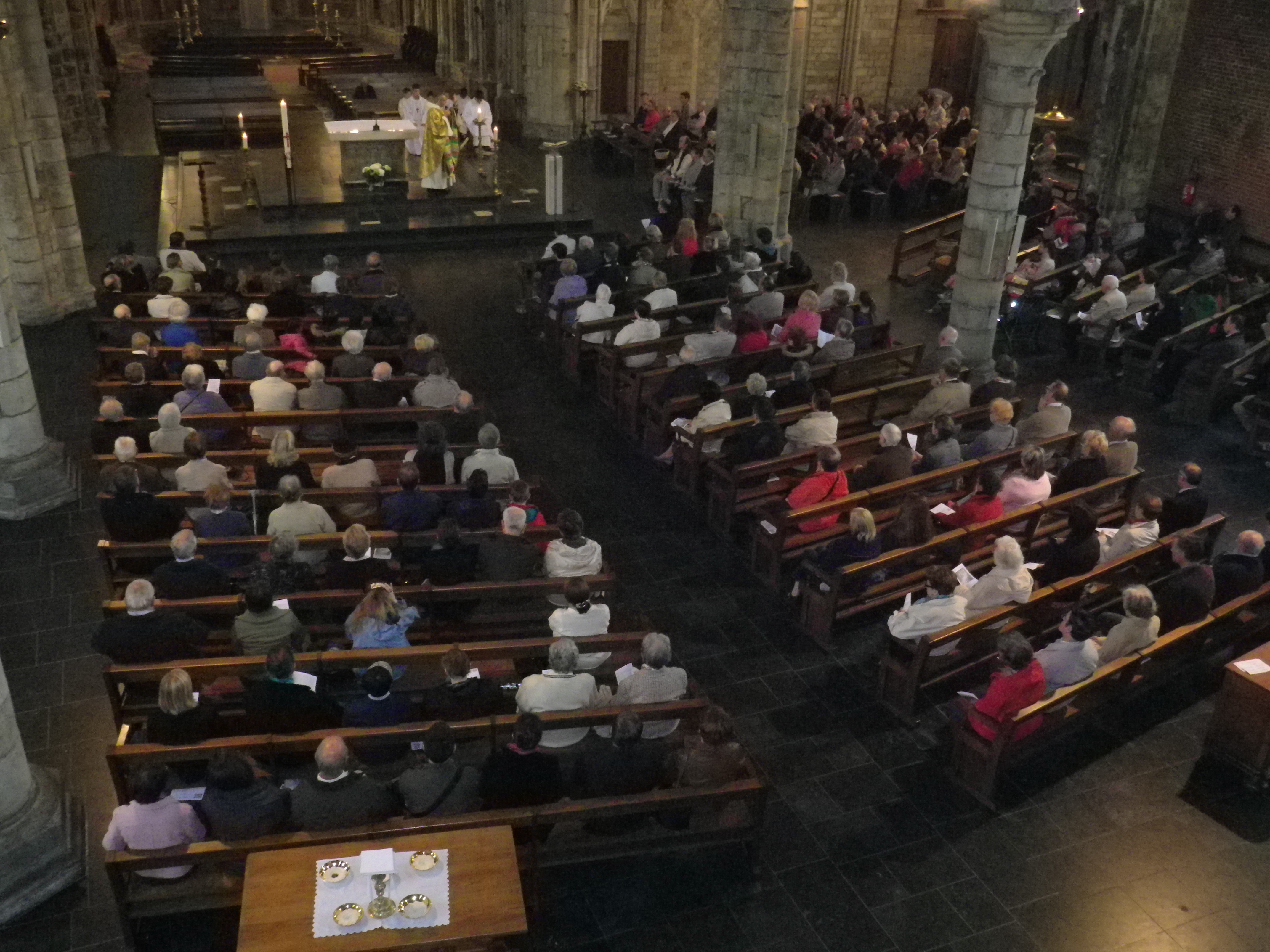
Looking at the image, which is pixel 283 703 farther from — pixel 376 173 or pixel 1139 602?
pixel 376 173

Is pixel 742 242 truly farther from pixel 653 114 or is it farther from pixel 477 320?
pixel 653 114

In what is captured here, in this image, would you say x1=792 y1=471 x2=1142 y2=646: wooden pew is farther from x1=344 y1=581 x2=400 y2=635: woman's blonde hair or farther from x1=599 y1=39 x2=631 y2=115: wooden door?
x1=599 y1=39 x2=631 y2=115: wooden door

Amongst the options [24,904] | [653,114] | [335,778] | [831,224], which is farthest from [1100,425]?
[653,114]

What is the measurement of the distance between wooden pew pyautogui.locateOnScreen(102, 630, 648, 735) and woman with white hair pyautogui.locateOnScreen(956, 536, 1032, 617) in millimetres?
2434

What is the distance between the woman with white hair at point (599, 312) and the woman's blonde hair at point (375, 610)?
6.38 m

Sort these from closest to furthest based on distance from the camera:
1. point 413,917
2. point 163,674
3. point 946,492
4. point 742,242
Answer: point 413,917
point 163,674
point 946,492
point 742,242

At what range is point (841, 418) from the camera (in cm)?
1230

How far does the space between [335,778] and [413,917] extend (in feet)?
3.31

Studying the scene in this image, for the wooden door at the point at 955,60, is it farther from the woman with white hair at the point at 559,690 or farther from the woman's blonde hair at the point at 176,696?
the woman's blonde hair at the point at 176,696

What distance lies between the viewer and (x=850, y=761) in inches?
307

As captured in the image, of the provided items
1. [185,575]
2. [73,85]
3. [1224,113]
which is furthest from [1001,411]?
[73,85]

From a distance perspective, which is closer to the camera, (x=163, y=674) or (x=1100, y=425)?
(x=163, y=674)

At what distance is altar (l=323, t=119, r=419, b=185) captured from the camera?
19656 millimetres

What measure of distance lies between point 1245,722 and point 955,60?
22.8 metres
